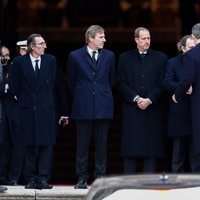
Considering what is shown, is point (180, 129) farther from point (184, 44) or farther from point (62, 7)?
point (62, 7)

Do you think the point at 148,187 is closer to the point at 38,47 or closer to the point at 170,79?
the point at 170,79

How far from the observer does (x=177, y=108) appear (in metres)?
14.6

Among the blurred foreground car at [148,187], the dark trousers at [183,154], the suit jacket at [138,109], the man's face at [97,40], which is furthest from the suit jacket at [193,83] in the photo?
the blurred foreground car at [148,187]

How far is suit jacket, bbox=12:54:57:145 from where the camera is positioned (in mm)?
14625

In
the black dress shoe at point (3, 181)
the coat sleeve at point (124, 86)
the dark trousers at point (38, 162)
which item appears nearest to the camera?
the dark trousers at point (38, 162)

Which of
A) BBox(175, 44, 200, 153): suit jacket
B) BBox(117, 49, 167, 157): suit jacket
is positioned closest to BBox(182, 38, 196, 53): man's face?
BBox(117, 49, 167, 157): suit jacket

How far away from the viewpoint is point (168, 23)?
1206 inches

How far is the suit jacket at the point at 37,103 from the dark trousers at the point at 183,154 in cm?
164

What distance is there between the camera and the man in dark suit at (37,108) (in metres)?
14.6

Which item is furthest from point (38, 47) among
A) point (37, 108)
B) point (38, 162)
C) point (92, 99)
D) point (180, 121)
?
point (180, 121)

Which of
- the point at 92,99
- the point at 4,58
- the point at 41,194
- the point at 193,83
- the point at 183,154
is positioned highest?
the point at 4,58

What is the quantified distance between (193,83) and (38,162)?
2.39m

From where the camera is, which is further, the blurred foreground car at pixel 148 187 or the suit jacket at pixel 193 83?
the suit jacket at pixel 193 83

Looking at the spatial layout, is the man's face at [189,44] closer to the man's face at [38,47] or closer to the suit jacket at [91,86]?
the suit jacket at [91,86]
